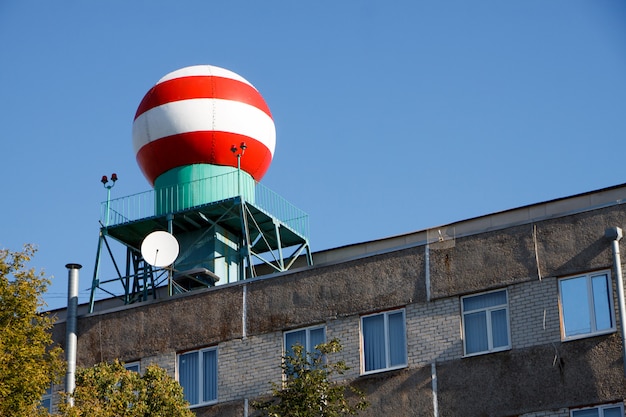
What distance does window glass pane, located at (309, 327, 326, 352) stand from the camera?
37.2 m

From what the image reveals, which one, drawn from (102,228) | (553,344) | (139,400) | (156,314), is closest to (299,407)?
(139,400)

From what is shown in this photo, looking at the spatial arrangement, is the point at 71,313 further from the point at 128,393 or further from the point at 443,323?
the point at 443,323

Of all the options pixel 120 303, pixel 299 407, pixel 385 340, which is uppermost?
pixel 120 303

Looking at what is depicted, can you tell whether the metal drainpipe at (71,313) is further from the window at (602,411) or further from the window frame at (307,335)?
the window at (602,411)

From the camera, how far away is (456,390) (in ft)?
113

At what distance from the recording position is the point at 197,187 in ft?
145

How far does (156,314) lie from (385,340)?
24.5ft

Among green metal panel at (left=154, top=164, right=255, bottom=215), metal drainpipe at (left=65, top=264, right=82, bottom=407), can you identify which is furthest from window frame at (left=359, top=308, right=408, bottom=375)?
green metal panel at (left=154, top=164, right=255, bottom=215)

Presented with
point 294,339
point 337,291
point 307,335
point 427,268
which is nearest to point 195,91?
Result: point 337,291

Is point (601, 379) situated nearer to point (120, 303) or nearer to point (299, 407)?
point (299, 407)

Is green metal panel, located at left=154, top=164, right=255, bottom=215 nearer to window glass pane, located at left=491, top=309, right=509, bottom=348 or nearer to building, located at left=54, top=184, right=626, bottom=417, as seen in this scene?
building, located at left=54, top=184, right=626, bottom=417

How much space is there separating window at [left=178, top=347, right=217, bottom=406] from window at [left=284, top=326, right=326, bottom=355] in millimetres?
2423

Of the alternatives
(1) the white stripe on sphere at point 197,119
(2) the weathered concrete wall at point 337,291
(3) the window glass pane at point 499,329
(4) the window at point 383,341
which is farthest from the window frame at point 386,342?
(1) the white stripe on sphere at point 197,119

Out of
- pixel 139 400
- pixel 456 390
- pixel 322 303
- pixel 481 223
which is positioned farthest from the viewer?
pixel 481 223
